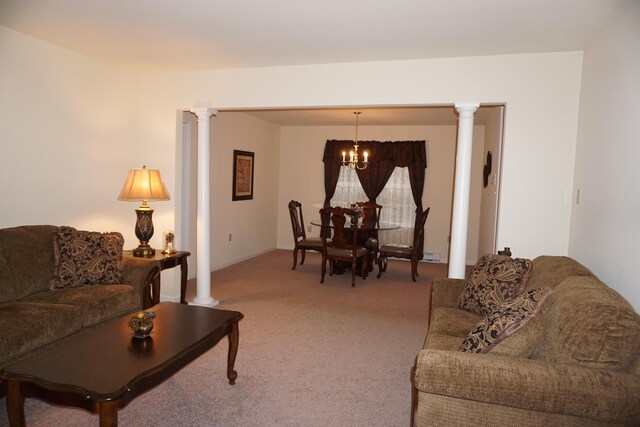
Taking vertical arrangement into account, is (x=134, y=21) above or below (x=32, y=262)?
above

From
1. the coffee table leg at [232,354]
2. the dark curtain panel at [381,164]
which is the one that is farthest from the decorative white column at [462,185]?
the dark curtain panel at [381,164]

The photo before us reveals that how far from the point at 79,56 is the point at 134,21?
4.17 feet

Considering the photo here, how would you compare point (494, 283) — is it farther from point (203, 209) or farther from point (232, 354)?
point (203, 209)

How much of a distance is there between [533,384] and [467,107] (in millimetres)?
2530

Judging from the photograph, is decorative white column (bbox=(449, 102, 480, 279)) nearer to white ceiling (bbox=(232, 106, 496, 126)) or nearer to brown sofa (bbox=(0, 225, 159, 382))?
white ceiling (bbox=(232, 106, 496, 126))

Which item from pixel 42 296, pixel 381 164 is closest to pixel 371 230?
pixel 381 164

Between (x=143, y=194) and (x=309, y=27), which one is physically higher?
(x=309, y=27)

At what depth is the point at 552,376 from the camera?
5.43 ft

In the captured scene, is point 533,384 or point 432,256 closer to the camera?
point 533,384

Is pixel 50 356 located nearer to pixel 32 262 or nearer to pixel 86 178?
pixel 32 262

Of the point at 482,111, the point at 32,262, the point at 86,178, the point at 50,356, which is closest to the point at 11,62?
the point at 86,178

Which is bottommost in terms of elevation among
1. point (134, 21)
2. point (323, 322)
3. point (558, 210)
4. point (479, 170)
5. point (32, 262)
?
point (323, 322)

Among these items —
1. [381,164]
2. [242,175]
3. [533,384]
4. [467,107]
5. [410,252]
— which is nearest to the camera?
[533,384]

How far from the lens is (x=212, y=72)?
170 inches
